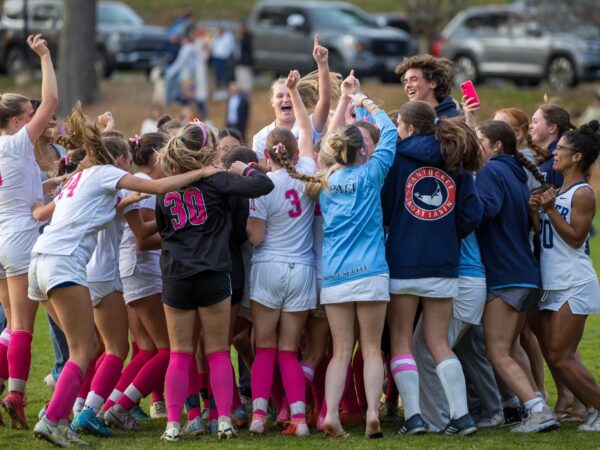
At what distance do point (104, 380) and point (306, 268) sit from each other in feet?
4.87

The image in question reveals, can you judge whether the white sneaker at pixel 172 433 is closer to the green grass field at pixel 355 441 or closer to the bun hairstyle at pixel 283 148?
the green grass field at pixel 355 441

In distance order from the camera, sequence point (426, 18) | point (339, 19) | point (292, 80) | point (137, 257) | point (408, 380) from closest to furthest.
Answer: point (408, 380), point (137, 257), point (292, 80), point (339, 19), point (426, 18)

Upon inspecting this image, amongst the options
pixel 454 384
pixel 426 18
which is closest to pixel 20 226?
pixel 454 384

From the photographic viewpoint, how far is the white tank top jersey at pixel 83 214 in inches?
266

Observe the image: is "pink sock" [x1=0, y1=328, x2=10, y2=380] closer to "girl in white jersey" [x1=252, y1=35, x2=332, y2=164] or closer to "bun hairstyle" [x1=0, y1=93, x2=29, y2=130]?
"bun hairstyle" [x1=0, y1=93, x2=29, y2=130]

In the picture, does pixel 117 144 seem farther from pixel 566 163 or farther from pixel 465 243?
pixel 566 163

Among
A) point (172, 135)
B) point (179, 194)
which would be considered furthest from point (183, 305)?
point (172, 135)

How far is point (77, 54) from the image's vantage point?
27156 millimetres

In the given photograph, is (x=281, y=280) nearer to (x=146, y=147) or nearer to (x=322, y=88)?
(x=146, y=147)

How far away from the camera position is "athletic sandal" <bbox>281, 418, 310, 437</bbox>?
7000 millimetres

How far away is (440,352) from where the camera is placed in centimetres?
695

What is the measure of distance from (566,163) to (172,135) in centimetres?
256

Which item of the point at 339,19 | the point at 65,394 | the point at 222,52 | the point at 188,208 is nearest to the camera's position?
the point at 65,394

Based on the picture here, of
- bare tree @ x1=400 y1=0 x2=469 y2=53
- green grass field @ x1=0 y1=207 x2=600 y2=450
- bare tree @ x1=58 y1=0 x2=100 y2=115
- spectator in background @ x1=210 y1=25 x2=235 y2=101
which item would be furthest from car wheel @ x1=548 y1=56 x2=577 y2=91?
green grass field @ x1=0 y1=207 x2=600 y2=450
